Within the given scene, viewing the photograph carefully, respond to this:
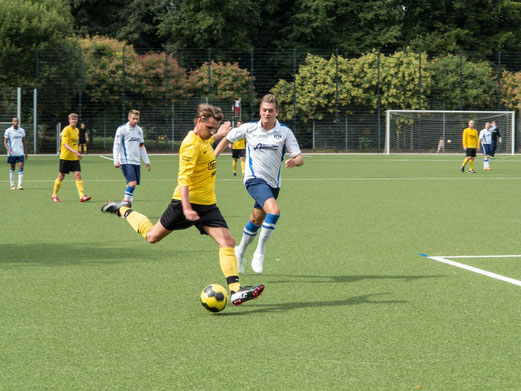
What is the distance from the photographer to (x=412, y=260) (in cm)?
921

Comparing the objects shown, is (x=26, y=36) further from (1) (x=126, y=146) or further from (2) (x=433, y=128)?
(1) (x=126, y=146)

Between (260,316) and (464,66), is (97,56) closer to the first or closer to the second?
(464,66)

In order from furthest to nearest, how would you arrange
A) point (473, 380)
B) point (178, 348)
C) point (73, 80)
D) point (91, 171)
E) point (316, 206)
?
point (73, 80), point (91, 171), point (316, 206), point (178, 348), point (473, 380)

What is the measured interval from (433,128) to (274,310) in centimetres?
4511

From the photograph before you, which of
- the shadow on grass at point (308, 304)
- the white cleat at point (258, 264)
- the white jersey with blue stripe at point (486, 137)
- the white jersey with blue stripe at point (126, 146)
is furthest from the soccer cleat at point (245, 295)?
the white jersey with blue stripe at point (486, 137)

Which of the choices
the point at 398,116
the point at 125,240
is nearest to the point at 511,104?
the point at 398,116

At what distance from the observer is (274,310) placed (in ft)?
21.6

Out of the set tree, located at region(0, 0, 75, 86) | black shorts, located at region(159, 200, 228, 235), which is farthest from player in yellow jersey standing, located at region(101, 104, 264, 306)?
tree, located at region(0, 0, 75, 86)

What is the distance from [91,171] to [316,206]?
15.2 m

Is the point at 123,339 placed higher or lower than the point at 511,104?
lower

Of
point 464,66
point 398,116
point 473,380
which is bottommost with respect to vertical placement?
point 473,380

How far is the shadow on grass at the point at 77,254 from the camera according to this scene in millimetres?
9000

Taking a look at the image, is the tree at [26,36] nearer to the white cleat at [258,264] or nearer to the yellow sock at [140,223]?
the yellow sock at [140,223]

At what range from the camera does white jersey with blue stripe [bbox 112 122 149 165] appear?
50.2 ft
